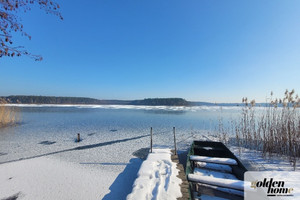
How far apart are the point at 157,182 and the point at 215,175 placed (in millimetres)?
1735

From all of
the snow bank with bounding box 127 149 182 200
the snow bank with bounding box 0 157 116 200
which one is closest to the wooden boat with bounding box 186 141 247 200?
the snow bank with bounding box 127 149 182 200

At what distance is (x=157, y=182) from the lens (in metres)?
2.51

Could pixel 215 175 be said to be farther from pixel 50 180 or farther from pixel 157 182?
pixel 50 180

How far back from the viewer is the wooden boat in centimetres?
230

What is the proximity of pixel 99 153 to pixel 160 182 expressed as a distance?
10.1ft

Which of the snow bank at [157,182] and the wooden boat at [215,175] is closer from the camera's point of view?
the snow bank at [157,182]

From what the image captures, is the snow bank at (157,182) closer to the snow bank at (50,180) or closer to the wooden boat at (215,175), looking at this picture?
the wooden boat at (215,175)

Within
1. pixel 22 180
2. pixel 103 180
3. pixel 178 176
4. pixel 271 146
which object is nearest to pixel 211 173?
pixel 178 176

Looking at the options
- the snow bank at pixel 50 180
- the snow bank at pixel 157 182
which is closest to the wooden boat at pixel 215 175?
the snow bank at pixel 157 182

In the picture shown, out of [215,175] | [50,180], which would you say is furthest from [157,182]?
[50,180]

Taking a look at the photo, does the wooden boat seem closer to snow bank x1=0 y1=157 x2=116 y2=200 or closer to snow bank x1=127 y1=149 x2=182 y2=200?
snow bank x1=127 y1=149 x2=182 y2=200

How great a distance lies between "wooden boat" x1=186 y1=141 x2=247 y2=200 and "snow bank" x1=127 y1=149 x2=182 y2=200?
39cm

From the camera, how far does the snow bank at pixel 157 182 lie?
2.14 meters

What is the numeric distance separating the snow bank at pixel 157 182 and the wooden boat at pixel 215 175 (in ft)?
1.30
